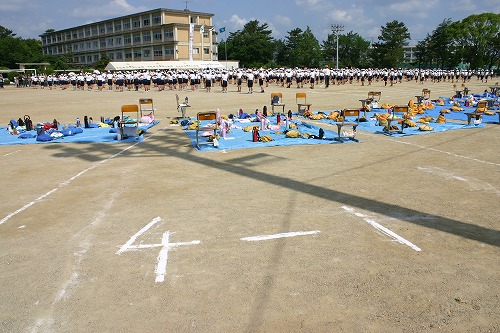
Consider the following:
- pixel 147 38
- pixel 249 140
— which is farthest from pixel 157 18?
pixel 249 140

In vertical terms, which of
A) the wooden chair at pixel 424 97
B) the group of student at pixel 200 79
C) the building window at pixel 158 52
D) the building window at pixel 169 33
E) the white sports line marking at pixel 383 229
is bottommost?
the white sports line marking at pixel 383 229

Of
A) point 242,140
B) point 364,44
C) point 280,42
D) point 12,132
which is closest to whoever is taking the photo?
point 242,140

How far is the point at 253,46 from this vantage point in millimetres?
92375

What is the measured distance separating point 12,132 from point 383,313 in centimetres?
1416

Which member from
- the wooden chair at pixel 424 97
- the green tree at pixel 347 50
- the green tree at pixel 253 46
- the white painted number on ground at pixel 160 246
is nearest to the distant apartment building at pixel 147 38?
the green tree at pixel 253 46

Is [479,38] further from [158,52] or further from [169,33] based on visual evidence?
[158,52]

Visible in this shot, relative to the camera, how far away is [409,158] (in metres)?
9.70

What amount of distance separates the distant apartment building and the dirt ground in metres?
69.5

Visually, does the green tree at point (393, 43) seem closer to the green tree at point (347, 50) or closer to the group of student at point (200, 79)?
the green tree at point (347, 50)

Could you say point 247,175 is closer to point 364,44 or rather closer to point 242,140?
point 242,140

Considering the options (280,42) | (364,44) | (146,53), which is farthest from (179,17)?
(364,44)

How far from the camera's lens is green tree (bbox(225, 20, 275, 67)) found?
9238 centimetres

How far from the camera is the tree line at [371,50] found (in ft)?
272

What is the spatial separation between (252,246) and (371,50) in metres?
98.9
